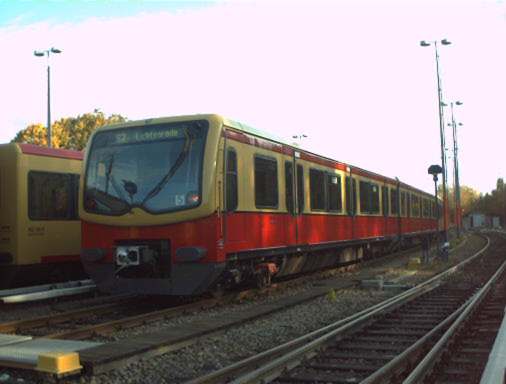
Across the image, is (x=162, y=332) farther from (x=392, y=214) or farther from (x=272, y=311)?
(x=392, y=214)

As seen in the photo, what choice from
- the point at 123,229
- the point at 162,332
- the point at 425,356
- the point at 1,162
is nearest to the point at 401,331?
the point at 425,356

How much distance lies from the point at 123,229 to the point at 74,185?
397cm

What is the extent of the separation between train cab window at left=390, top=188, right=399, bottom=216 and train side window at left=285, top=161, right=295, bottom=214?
12030mm

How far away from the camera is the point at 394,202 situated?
Answer: 2539cm

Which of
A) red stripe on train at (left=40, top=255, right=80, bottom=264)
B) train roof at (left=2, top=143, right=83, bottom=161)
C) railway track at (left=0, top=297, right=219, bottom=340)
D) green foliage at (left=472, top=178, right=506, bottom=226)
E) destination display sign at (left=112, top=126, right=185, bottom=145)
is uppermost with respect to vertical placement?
green foliage at (left=472, top=178, right=506, bottom=226)

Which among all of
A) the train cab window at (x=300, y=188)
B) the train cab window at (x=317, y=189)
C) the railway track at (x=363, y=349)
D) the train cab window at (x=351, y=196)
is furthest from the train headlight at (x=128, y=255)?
the train cab window at (x=351, y=196)

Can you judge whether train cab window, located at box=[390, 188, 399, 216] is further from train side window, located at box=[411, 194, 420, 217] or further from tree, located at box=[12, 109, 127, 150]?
tree, located at box=[12, 109, 127, 150]

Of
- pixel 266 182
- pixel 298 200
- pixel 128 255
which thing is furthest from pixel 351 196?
pixel 128 255

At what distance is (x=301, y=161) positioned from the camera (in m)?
14.2

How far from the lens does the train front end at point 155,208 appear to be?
1000 centimetres

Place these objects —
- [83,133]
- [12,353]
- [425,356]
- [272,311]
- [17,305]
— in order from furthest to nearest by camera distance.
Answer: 1. [83,133]
2. [17,305]
3. [272,311]
4. [425,356]
5. [12,353]

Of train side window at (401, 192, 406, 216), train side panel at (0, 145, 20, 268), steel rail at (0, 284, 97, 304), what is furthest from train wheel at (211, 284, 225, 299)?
train side window at (401, 192, 406, 216)

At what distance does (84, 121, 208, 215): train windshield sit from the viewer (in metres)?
10.2

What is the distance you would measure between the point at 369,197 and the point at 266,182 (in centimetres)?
949
